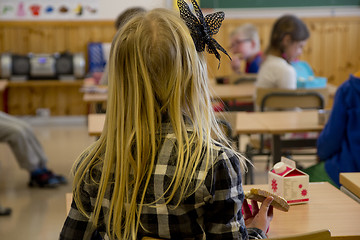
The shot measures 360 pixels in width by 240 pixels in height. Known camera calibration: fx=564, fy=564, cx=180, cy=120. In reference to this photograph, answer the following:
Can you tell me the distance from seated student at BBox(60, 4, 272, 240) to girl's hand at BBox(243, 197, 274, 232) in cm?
16

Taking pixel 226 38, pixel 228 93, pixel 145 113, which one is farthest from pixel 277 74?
pixel 226 38

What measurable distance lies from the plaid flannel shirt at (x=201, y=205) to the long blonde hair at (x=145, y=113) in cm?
2

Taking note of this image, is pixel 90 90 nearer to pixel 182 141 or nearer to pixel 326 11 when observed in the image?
pixel 182 141

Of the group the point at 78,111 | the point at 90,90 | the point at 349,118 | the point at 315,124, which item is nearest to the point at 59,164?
the point at 90,90

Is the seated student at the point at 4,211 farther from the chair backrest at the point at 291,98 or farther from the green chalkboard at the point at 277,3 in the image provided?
the green chalkboard at the point at 277,3

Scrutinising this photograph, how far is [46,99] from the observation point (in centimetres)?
673

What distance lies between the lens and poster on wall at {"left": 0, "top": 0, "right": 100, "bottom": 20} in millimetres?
6508

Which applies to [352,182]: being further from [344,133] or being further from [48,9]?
[48,9]

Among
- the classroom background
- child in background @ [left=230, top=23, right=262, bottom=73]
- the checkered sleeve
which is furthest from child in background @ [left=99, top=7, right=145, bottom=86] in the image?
the classroom background

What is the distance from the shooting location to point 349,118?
7.70 ft

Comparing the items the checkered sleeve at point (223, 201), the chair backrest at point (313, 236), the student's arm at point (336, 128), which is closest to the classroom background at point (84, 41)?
the student's arm at point (336, 128)

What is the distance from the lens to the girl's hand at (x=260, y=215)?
1328 mm

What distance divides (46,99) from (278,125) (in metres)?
4.41

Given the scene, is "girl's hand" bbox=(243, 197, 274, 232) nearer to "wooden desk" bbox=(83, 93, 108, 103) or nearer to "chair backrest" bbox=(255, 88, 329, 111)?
"chair backrest" bbox=(255, 88, 329, 111)
